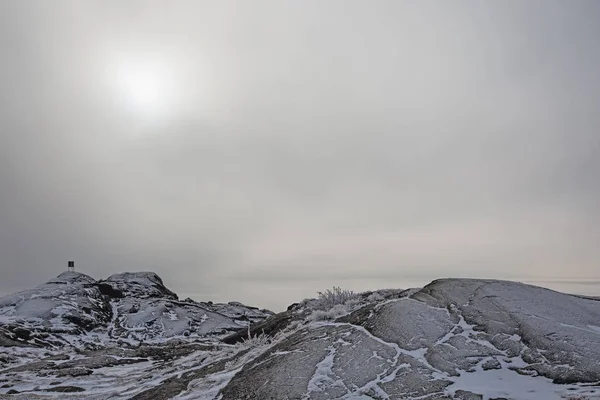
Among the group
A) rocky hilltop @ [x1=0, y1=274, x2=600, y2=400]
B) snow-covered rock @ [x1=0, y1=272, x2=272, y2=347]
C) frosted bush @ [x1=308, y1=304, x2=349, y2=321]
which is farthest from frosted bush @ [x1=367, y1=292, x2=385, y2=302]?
snow-covered rock @ [x1=0, y1=272, x2=272, y2=347]

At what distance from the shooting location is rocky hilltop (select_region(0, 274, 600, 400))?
11.0 m

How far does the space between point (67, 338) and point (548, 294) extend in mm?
52762

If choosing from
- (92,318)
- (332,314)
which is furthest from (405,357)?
(92,318)

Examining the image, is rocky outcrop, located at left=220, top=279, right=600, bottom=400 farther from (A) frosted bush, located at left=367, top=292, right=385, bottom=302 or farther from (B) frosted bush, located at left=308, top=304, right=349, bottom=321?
(A) frosted bush, located at left=367, top=292, right=385, bottom=302

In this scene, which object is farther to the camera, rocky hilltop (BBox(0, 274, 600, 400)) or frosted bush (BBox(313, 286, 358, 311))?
frosted bush (BBox(313, 286, 358, 311))

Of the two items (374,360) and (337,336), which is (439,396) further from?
(337,336)

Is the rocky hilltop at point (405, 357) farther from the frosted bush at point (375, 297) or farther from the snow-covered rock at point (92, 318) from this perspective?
the snow-covered rock at point (92, 318)

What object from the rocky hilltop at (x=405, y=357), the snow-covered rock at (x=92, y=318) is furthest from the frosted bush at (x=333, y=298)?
the snow-covered rock at (x=92, y=318)

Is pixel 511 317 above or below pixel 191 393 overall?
above

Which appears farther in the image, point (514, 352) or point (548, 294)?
point (548, 294)

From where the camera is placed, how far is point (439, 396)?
34.4 feet

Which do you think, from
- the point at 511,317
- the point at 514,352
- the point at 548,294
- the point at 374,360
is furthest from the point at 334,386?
the point at 548,294

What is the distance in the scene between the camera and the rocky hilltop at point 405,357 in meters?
11.0

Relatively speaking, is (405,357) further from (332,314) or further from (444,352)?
(332,314)
